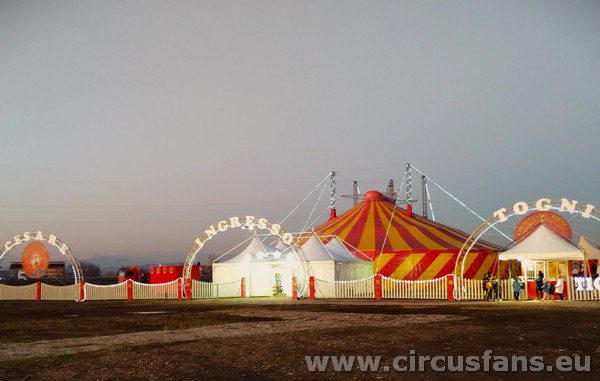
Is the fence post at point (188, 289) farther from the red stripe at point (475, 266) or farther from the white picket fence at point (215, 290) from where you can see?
the red stripe at point (475, 266)

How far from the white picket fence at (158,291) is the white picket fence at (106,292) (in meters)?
0.56

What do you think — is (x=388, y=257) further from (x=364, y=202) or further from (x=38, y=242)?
(x=38, y=242)

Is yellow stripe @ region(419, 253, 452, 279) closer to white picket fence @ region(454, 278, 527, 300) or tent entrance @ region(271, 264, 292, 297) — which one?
white picket fence @ region(454, 278, 527, 300)

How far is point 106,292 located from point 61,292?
8.15ft

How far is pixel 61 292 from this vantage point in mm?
26922

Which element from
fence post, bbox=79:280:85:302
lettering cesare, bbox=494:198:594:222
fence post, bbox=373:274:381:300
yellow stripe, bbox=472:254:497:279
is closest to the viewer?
lettering cesare, bbox=494:198:594:222

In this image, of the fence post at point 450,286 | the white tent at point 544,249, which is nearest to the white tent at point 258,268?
the fence post at point 450,286

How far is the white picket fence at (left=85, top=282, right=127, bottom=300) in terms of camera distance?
2600cm

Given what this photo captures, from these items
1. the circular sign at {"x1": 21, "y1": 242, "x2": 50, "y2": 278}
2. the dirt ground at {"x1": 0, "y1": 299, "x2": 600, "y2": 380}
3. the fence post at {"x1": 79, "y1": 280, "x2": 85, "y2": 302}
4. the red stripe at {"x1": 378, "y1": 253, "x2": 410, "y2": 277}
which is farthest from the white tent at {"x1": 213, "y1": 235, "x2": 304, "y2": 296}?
the dirt ground at {"x1": 0, "y1": 299, "x2": 600, "y2": 380}

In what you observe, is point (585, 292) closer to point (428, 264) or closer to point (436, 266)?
point (436, 266)

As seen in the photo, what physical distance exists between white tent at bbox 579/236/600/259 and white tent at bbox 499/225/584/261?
6.24 metres

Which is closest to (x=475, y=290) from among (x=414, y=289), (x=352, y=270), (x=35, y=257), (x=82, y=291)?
(x=414, y=289)

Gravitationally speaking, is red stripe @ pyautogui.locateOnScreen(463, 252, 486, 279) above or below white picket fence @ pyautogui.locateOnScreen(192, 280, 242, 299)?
above

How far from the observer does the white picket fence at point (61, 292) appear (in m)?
26.4
